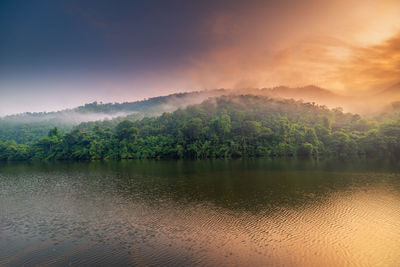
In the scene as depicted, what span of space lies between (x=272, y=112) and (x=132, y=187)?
107 metres

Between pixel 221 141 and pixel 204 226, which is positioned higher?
pixel 204 226

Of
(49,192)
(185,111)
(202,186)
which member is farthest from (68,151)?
(202,186)

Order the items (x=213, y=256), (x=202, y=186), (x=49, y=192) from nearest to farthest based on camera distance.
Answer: (x=213, y=256)
(x=49, y=192)
(x=202, y=186)

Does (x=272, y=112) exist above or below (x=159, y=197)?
above

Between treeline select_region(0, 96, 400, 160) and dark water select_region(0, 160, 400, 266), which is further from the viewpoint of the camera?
treeline select_region(0, 96, 400, 160)

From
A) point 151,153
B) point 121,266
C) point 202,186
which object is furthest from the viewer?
point 151,153

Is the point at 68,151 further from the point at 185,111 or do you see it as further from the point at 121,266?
the point at 121,266

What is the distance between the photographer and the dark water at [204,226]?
11680mm

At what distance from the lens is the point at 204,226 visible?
1591 centimetres

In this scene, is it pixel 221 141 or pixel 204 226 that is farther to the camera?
pixel 221 141

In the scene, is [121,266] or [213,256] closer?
[121,266]

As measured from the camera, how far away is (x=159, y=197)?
24.5 m

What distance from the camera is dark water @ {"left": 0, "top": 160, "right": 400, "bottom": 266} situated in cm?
1168

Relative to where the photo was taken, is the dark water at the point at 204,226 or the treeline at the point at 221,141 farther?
the treeline at the point at 221,141
